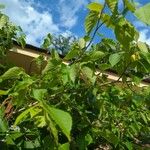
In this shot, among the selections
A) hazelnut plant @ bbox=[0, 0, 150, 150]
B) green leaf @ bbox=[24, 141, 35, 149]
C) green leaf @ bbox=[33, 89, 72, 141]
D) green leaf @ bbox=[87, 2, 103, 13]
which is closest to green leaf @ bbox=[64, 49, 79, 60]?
hazelnut plant @ bbox=[0, 0, 150, 150]

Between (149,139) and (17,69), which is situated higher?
(17,69)

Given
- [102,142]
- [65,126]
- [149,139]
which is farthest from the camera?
[149,139]

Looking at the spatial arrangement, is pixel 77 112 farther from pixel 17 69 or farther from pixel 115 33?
pixel 115 33

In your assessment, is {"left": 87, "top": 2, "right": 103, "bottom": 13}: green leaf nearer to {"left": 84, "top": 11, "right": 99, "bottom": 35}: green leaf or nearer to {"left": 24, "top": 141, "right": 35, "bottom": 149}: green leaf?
{"left": 84, "top": 11, "right": 99, "bottom": 35}: green leaf

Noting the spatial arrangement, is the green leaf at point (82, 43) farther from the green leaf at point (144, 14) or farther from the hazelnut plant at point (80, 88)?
the green leaf at point (144, 14)

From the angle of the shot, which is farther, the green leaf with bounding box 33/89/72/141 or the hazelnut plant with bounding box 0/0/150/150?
the hazelnut plant with bounding box 0/0/150/150

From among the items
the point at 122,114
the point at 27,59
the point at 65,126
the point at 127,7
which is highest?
the point at 127,7

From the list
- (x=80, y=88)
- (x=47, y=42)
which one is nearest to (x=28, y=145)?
(x=80, y=88)

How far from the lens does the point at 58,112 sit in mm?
1438

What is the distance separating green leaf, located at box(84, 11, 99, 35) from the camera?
212cm

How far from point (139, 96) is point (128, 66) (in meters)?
0.23

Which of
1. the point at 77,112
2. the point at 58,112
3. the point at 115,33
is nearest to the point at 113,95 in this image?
the point at 77,112

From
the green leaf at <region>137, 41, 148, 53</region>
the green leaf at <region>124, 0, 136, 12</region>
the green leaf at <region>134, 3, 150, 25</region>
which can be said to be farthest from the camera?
the green leaf at <region>137, 41, 148, 53</region>

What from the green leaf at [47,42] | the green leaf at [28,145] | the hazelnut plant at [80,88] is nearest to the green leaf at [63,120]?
the hazelnut plant at [80,88]
